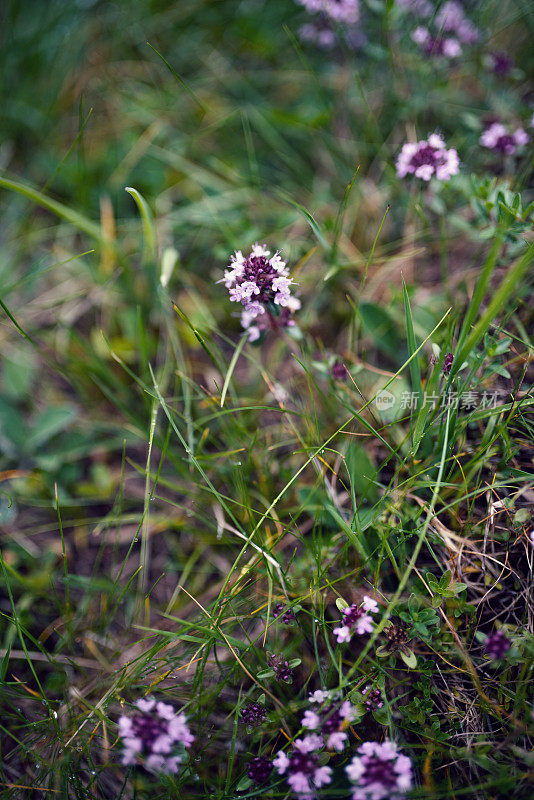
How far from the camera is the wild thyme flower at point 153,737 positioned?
1.32 meters

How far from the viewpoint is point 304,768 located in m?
1.38

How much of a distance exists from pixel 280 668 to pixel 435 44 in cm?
288

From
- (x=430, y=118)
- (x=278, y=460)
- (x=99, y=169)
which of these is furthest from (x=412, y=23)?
(x=278, y=460)

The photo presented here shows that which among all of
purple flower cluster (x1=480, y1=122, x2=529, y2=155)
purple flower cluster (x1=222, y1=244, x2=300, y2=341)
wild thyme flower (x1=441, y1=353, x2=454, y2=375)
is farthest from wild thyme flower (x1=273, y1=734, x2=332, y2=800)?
purple flower cluster (x1=480, y1=122, x2=529, y2=155)

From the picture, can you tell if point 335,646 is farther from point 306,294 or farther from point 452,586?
point 306,294

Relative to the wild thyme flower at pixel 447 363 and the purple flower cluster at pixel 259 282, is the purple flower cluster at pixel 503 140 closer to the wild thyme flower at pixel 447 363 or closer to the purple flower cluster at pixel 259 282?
the wild thyme flower at pixel 447 363

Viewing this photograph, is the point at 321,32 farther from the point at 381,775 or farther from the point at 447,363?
the point at 381,775

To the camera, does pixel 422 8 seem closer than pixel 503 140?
No

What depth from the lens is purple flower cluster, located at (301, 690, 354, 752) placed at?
1383 millimetres

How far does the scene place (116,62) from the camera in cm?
324

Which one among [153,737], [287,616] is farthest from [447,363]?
[153,737]

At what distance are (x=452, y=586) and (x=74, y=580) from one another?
1.44m

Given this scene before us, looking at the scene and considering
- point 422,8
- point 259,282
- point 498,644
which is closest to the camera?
point 498,644

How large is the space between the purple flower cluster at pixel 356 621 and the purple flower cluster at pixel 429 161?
1601mm
